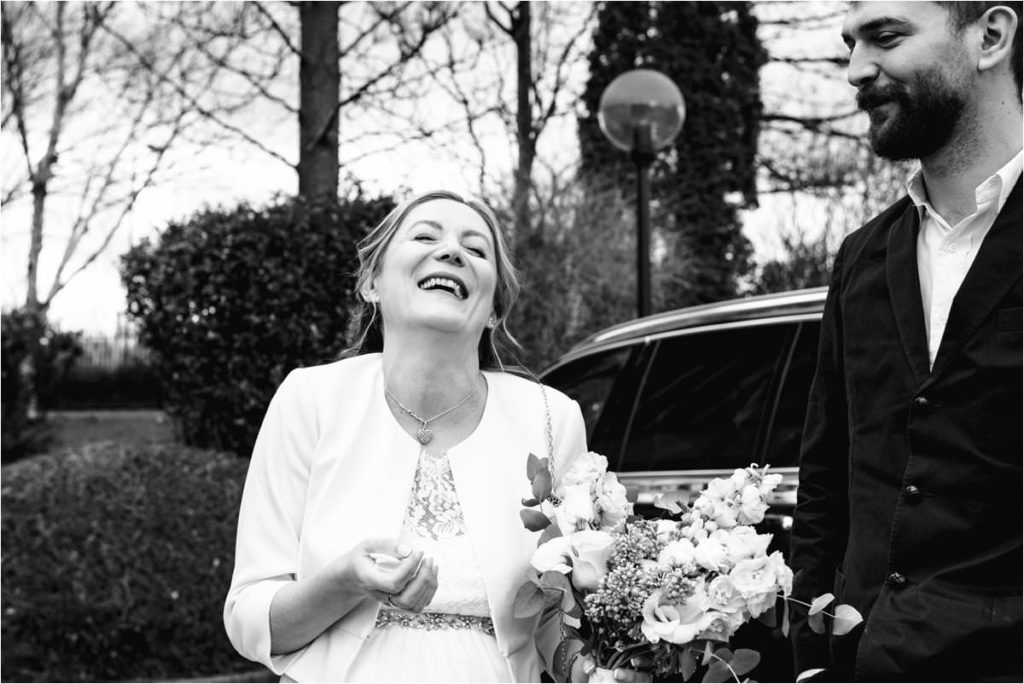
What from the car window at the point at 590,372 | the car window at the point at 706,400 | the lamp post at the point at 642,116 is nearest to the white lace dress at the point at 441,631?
the car window at the point at 706,400

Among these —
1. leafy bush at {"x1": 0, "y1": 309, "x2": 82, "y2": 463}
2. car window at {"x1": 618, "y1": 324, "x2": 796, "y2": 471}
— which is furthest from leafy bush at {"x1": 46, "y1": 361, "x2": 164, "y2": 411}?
car window at {"x1": 618, "y1": 324, "x2": 796, "y2": 471}

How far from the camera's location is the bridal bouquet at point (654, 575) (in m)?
2.11

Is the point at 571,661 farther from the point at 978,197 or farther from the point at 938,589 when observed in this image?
the point at 978,197

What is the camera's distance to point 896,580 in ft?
8.00

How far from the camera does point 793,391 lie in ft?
13.8

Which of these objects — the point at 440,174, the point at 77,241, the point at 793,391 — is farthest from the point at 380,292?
the point at 77,241

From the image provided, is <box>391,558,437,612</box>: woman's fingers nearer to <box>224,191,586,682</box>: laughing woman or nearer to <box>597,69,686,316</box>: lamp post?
<box>224,191,586,682</box>: laughing woman

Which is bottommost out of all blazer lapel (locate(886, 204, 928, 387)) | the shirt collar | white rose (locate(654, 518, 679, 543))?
white rose (locate(654, 518, 679, 543))

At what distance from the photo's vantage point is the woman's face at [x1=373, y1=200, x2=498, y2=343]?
2.58m

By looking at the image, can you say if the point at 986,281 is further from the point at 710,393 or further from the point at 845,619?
the point at 710,393

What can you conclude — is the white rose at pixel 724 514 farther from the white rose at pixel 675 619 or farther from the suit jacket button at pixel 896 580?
the suit jacket button at pixel 896 580

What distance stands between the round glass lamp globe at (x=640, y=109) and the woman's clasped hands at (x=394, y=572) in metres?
7.32

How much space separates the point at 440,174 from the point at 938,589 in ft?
37.4

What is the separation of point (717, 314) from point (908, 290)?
2.01 m
